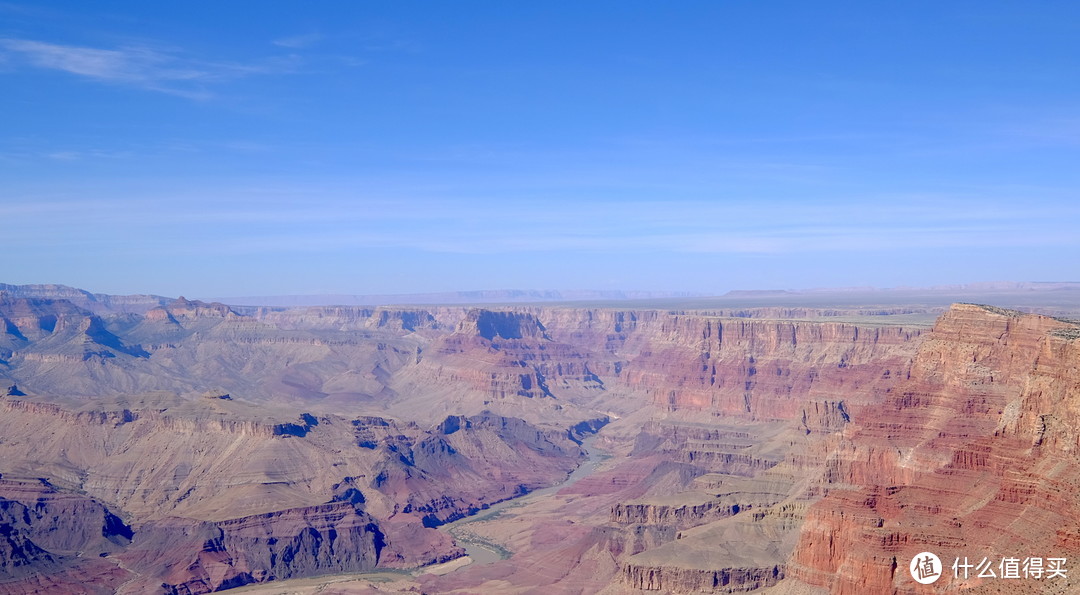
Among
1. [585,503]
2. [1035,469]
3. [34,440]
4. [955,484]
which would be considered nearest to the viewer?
[1035,469]

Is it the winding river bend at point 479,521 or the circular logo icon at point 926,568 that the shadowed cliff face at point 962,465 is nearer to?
the circular logo icon at point 926,568

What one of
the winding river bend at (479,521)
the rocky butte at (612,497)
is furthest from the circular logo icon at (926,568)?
the winding river bend at (479,521)

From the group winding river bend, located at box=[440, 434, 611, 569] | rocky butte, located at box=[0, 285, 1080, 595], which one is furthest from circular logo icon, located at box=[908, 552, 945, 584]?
winding river bend, located at box=[440, 434, 611, 569]

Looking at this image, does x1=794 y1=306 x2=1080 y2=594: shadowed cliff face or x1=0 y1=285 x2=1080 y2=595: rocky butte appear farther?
x1=0 y1=285 x2=1080 y2=595: rocky butte

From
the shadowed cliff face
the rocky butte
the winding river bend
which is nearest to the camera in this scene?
the shadowed cliff face

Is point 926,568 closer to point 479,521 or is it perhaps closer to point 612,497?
point 612,497

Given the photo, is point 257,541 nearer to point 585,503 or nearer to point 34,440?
point 585,503

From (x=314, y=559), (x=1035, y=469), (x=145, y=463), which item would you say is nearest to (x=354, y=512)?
(x=314, y=559)

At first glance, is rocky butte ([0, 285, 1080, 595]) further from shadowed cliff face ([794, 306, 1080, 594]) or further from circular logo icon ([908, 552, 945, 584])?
circular logo icon ([908, 552, 945, 584])
